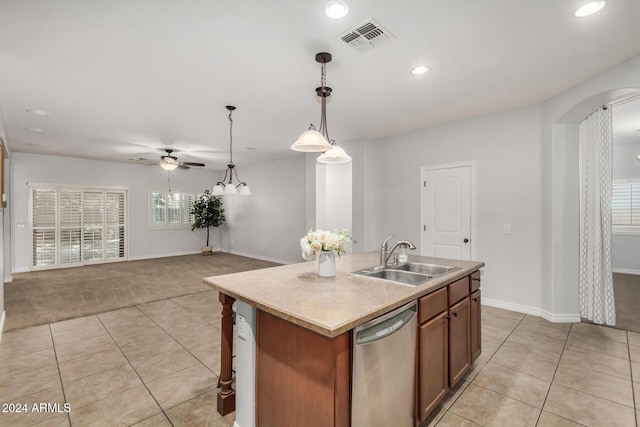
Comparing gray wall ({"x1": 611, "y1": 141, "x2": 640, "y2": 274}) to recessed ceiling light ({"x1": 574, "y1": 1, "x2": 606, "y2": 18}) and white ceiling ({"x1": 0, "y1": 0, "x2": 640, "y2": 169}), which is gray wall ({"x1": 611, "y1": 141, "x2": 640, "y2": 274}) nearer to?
white ceiling ({"x1": 0, "y1": 0, "x2": 640, "y2": 169})

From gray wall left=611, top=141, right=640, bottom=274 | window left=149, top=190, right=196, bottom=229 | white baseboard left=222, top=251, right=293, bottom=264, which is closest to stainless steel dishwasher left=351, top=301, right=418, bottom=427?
white baseboard left=222, top=251, right=293, bottom=264

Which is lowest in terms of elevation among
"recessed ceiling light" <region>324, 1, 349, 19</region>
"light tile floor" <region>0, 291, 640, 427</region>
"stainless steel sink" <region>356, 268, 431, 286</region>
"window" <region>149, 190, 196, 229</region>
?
"light tile floor" <region>0, 291, 640, 427</region>

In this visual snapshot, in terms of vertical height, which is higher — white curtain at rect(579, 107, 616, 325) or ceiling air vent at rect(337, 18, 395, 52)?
ceiling air vent at rect(337, 18, 395, 52)

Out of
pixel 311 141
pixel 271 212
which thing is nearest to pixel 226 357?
pixel 311 141

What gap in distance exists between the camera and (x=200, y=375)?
254 cm

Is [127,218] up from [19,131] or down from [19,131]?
down

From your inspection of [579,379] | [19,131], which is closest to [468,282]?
[579,379]

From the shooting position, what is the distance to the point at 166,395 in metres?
2.27

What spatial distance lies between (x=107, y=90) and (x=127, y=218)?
5.78 meters

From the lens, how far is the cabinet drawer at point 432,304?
5.91 feet

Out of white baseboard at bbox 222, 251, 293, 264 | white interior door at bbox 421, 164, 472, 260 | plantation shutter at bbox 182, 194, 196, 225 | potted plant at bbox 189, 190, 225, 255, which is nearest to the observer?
white interior door at bbox 421, 164, 472, 260

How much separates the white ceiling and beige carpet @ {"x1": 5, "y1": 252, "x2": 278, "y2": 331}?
8.93 ft

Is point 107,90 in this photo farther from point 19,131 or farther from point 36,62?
point 19,131

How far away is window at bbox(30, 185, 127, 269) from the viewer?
273 inches
